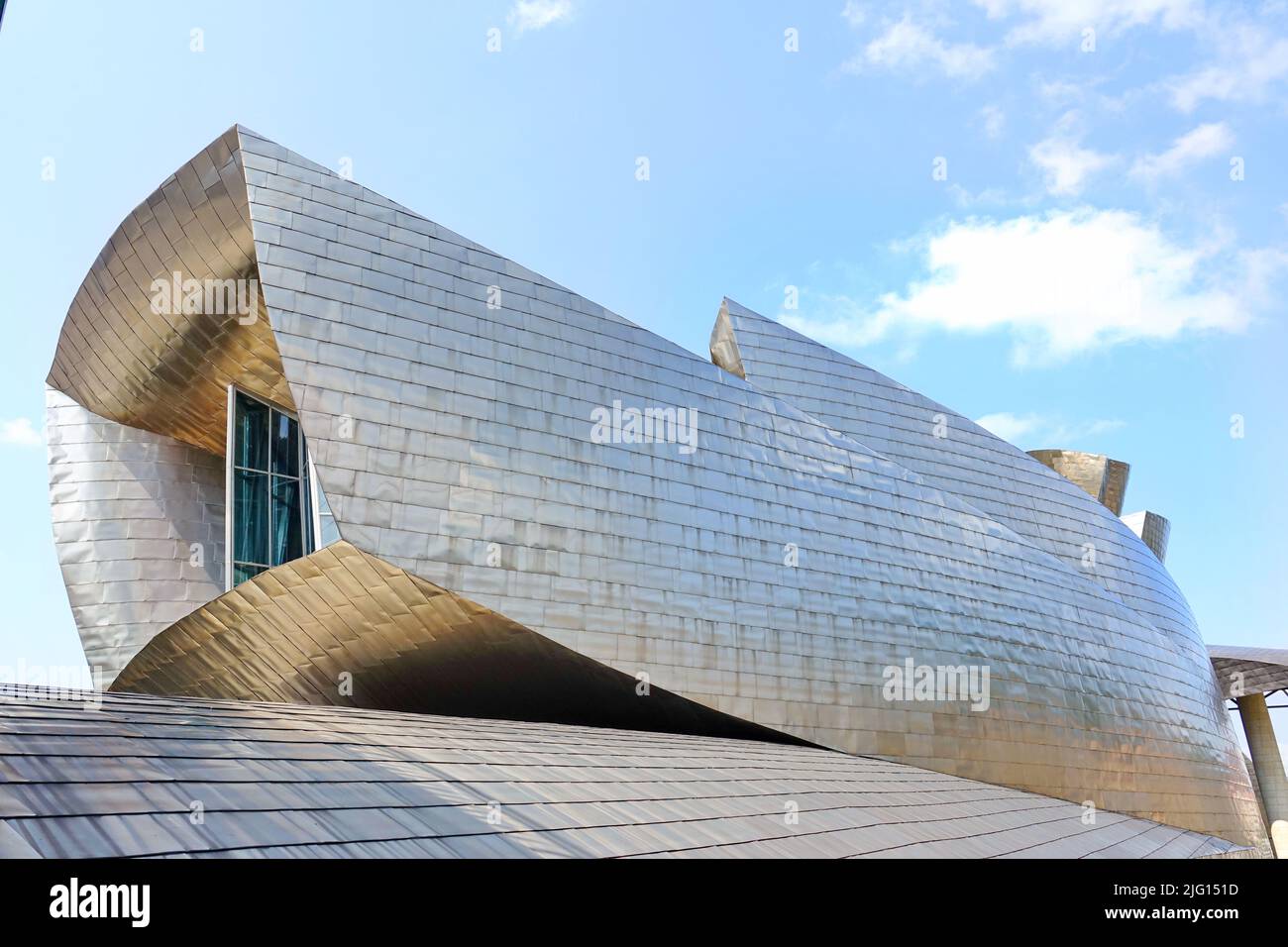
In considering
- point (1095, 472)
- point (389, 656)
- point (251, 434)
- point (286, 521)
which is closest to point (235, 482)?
point (251, 434)

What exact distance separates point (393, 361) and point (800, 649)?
7570 mm

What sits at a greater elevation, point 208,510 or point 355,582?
point 208,510

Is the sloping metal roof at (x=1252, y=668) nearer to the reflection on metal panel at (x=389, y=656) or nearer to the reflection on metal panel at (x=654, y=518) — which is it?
the reflection on metal panel at (x=654, y=518)

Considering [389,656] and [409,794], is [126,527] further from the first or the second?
[409,794]

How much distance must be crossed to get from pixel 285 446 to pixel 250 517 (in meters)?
1.45

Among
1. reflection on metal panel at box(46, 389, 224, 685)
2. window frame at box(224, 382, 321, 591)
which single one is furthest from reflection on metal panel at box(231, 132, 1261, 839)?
reflection on metal panel at box(46, 389, 224, 685)

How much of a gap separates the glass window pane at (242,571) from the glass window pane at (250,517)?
0.35ft

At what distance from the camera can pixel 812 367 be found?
21.9 meters

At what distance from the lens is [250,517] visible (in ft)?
55.8

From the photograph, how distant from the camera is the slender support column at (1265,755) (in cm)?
3309

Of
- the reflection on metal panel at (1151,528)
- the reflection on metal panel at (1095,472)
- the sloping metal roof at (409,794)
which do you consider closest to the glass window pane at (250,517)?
the sloping metal roof at (409,794)

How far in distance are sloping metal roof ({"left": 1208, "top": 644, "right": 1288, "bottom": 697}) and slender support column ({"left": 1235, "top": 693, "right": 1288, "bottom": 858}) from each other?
1.63 meters
